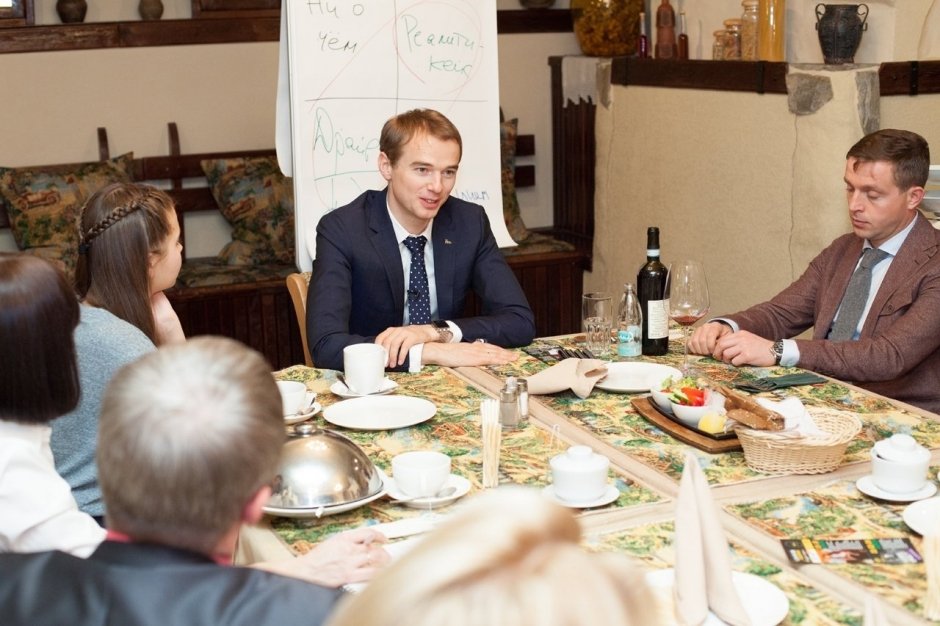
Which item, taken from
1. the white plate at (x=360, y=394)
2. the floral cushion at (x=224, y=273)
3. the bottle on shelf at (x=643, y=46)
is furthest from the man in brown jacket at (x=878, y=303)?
the floral cushion at (x=224, y=273)

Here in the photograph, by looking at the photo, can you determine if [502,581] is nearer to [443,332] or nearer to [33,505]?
[33,505]

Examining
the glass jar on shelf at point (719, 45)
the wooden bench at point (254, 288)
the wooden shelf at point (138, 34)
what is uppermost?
the wooden shelf at point (138, 34)

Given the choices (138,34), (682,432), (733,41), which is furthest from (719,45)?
(682,432)

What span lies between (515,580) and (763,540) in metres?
1.09

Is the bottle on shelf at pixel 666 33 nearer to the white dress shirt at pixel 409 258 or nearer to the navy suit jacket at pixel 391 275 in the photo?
the navy suit jacket at pixel 391 275

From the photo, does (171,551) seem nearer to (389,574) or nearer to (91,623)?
(91,623)

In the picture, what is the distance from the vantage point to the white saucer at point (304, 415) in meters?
2.34

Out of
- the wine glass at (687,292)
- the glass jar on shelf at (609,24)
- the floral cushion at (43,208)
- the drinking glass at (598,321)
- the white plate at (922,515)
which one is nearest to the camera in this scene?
the white plate at (922,515)

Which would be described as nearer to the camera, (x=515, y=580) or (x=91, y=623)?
(x=515, y=580)

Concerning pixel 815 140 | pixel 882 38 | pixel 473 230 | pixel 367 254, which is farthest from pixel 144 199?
pixel 882 38

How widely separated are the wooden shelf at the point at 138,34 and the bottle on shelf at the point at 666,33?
1.73 meters

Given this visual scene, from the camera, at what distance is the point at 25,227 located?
15.8ft

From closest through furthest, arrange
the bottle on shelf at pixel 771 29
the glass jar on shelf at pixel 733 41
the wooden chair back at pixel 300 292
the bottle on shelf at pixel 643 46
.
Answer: the wooden chair back at pixel 300 292, the bottle on shelf at pixel 771 29, the glass jar on shelf at pixel 733 41, the bottle on shelf at pixel 643 46

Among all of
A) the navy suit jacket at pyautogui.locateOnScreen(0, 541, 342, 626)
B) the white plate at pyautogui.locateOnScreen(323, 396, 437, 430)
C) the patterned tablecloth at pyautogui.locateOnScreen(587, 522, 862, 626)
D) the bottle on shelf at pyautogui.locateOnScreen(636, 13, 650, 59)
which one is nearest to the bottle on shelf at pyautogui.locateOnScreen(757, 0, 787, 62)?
the bottle on shelf at pyautogui.locateOnScreen(636, 13, 650, 59)
